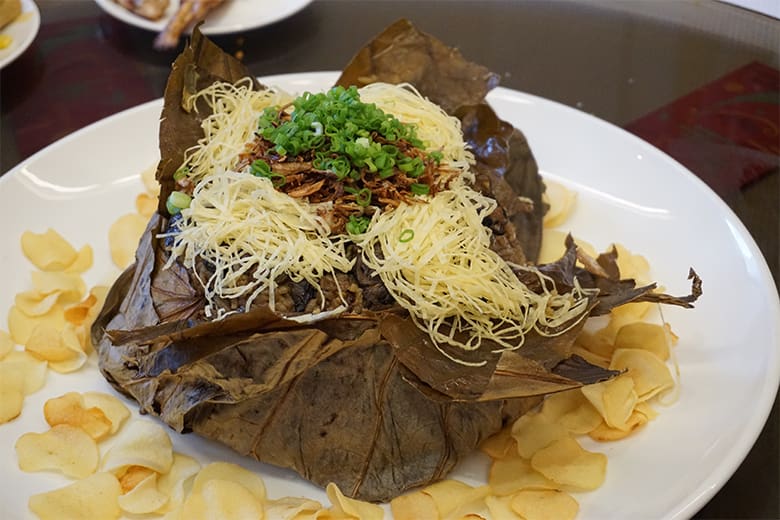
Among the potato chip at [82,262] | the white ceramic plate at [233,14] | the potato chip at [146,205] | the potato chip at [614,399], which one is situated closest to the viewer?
the potato chip at [614,399]

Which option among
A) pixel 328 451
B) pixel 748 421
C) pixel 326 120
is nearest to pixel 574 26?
pixel 326 120

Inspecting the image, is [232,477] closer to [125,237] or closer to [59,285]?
[59,285]

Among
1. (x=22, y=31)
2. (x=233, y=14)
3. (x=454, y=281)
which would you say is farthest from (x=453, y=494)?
(x=22, y=31)

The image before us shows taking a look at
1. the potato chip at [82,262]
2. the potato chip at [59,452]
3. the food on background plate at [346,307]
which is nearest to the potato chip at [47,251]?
the potato chip at [82,262]

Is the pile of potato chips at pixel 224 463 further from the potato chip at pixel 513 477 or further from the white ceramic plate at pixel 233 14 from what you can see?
the white ceramic plate at pixel 233 14

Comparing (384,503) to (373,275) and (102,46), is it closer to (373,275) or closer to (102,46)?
(373,275)

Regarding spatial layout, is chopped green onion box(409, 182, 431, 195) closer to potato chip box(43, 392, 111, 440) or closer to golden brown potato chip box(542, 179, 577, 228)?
golden brown potato chip box(542, 179, 577, 228)

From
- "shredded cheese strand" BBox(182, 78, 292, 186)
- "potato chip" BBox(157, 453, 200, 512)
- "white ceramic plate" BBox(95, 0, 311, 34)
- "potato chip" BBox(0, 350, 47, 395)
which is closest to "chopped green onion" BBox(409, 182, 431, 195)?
"shredded cheese strand" BBox(182, 78, 292, 186)
